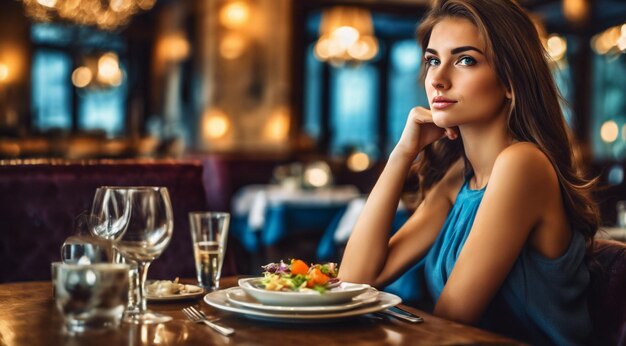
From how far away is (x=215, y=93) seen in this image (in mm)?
10297

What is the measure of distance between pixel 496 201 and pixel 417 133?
0.41m

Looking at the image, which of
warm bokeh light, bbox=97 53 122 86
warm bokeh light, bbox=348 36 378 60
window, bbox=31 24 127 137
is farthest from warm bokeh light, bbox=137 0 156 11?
window, bbox=31 24 127 137

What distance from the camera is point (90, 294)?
3.54 ft

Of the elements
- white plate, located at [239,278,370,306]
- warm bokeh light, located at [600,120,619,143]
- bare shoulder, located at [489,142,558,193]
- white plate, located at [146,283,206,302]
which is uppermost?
warm bokeh light, located at [600,120,619,143]

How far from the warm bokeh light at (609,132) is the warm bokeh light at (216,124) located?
6.35m

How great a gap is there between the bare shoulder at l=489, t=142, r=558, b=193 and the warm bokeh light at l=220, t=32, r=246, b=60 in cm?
909

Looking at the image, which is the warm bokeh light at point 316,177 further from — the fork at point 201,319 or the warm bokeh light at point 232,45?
the fork at point 201,319

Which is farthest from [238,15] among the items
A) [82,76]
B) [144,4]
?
[82,76]

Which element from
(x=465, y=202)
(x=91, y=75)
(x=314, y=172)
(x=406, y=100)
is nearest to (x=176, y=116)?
(x=91, y=75)

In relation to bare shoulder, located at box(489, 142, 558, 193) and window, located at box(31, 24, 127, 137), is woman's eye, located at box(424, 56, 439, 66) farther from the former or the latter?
window, located at box(31, 24, 127, 137)

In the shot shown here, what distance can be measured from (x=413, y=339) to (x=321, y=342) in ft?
0.43

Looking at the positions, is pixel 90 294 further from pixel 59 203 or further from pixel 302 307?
pixel 59 203

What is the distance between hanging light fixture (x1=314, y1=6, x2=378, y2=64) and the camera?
A: 9.12 metres

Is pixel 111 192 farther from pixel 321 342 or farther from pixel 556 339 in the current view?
pixel 556 339
